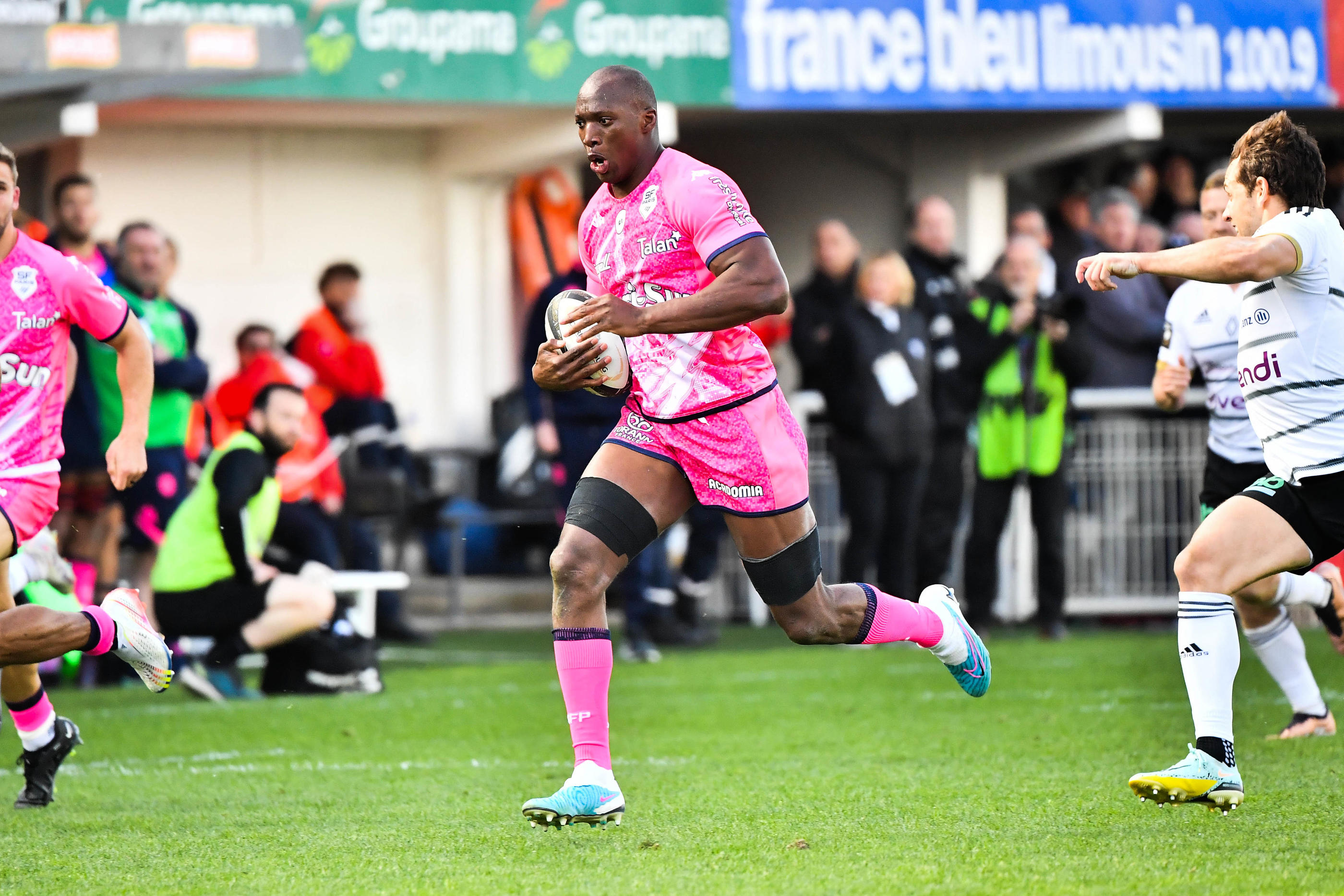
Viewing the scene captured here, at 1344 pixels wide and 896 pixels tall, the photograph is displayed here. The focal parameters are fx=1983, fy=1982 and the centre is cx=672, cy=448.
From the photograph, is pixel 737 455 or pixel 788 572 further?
pixel 788 572

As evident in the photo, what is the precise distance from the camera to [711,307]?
18.2ft

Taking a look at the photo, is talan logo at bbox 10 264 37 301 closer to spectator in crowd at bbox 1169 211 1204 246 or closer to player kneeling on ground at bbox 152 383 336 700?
player kneeling on ground at bbox 152 383 336 700

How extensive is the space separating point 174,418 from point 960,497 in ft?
16.4

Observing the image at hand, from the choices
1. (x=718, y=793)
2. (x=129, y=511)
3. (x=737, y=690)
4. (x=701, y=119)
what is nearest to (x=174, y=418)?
(x=129, y=511)

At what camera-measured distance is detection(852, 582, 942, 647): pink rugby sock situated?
640 cm

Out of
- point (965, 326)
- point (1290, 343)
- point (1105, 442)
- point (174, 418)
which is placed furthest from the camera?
→ point (1105, 442)

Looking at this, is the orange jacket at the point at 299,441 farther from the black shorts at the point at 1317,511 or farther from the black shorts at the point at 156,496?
the black shorts at the point at 1317,511

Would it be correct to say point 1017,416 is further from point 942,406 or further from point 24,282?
point 24,282

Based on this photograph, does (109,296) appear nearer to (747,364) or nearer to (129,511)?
(747,364)

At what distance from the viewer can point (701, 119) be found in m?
16.0

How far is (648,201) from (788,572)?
120cm

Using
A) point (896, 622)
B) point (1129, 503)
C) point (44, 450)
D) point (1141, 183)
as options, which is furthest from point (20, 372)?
point (1141, 183)

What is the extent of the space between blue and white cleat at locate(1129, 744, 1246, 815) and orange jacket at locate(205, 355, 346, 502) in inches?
285

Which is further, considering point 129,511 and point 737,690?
point 129,511
